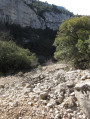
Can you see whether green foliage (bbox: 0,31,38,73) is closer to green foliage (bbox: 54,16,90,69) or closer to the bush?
the bush

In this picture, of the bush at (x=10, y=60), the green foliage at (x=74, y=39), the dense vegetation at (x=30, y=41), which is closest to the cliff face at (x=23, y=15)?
the dense vegetation at (x=30, y=41)

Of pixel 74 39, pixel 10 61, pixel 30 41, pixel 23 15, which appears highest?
pixel 23 15

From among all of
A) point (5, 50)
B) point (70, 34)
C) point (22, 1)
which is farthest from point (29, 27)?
point (70, 34)

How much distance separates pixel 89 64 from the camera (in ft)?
12.2

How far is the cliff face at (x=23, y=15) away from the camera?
29.4m

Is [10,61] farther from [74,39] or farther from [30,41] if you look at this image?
[30,41]

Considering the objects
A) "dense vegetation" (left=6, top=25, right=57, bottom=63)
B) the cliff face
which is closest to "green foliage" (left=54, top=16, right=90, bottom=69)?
"dense vegetation" (left=6, top=25, right=57, bottom=63)

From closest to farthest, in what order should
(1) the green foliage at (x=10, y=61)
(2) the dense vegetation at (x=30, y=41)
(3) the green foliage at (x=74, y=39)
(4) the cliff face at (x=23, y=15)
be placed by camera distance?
1. (3) the green foliage at (x=74, y=39)
2. (1) the green foliage at (x=10, y=61)
3. (2) the dense vegetation at (x=30, y=41)
4. (4) the cliff face at (x=23, y=15)

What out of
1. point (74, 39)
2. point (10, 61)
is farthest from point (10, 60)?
point (74, 39)

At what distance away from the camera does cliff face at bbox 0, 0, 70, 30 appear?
29.4m

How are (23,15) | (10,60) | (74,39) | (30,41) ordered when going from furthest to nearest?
(23,15)
(30,41)
(10,60)
(74,39)

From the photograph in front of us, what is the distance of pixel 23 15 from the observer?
33719 mm

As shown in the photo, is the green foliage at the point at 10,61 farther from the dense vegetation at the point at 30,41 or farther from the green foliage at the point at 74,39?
the dense vegetation at the point at 30,41

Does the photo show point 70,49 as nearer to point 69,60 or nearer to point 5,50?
point 69,60
